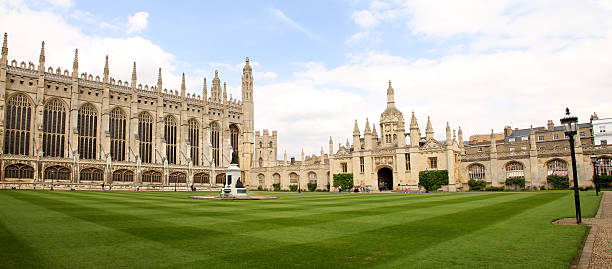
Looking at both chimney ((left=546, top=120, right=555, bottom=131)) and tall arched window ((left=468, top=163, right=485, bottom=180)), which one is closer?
tall arched window ((left=468, top=163, right=485, bottom=180))

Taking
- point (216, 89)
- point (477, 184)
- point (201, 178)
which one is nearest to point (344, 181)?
point (477, 184)

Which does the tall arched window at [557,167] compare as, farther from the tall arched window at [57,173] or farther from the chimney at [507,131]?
the tall arched window at [57,173]

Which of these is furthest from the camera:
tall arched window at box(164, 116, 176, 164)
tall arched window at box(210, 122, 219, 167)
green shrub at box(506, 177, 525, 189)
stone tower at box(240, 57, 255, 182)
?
stone tower at box(240, 57, 255, 182)

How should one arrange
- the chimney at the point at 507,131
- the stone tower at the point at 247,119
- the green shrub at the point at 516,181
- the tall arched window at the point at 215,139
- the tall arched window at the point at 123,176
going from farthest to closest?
the stone tower at the point at 247,119, the chimney at the point at 507,131, the tall arched window at the point at 215,139, the tall arched window at the point at 123,176, the green shrub at the point at 516,181

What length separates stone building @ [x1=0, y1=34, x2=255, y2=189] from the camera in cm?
4969

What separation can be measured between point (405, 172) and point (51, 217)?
4339 cm

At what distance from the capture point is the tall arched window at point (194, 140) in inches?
2667

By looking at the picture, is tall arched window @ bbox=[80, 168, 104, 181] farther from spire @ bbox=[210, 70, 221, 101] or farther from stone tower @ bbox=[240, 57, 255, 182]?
spire @ bbox=[210, 70, 221, 101]

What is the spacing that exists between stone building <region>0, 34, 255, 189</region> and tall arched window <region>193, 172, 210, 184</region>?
172mm

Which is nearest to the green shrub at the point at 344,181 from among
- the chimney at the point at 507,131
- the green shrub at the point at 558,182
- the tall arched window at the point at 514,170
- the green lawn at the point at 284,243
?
the tall arched window at the point at 514,170

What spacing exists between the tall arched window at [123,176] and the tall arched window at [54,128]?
7.39 metres

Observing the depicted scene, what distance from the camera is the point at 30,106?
5138 centimetres

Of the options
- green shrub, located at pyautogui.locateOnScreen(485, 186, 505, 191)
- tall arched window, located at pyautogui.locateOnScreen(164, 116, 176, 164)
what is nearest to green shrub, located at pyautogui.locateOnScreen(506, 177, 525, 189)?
green shrub, located at pyautogui.locateOnScreen(485, 186, 505, 191)

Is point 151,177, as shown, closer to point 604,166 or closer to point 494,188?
point 494,188
